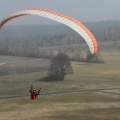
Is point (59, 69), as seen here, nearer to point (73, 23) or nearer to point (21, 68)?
point (21, 68)

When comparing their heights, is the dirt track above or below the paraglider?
below

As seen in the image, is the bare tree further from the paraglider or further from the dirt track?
the paraglider

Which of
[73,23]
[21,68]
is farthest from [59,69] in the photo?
[73,23]

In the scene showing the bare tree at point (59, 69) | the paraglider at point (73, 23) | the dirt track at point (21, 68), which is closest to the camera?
the paraglider at point (73, 23)

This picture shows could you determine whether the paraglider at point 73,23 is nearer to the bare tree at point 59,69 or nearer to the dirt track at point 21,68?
the bare tree at point 59,69

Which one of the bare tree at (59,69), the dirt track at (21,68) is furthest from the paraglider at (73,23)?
the dirt track at (21,68)

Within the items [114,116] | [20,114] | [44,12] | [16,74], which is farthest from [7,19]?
[16,74]

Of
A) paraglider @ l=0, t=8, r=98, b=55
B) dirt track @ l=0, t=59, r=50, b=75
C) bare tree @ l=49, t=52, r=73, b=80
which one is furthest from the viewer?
dirt track @ l=0, t=59, r=50, b=75

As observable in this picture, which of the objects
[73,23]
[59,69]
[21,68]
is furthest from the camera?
[21,68]

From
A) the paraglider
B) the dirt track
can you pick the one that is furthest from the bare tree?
the paraglider

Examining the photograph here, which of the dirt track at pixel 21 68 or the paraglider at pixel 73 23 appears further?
the dirt track at pixel 21 68

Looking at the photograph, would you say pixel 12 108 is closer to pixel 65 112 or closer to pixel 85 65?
pixel 65 112
